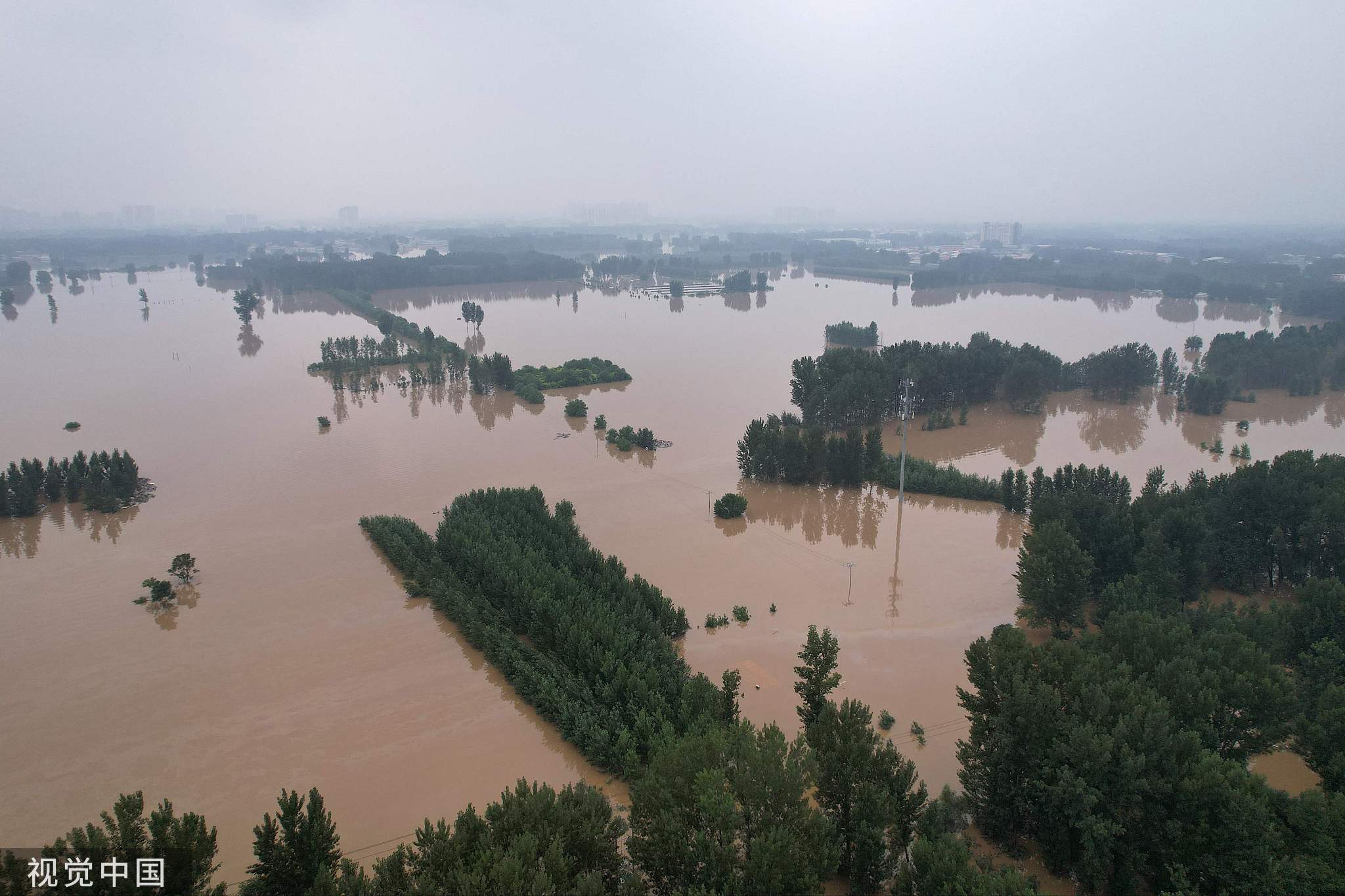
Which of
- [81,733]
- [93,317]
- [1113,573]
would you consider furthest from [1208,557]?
[93,317]

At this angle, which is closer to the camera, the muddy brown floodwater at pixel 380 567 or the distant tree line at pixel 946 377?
the muddy brown floodwater at pixel 380 567

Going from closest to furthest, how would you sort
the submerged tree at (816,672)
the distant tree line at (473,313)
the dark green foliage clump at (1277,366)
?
the submerged tree at (816,672)
the dark green foliage clump at (1277,366)
the distant tree line at (473,313)

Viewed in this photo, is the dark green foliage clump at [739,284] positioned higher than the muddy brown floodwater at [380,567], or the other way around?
the dark green foliage clump at [739,284]

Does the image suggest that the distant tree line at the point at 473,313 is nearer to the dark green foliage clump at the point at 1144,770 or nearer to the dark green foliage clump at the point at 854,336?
the dark green foliage clump at the point at 854,336

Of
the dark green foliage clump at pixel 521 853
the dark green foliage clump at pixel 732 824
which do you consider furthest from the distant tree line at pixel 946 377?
the dark green foliage clump at pixel 521 853

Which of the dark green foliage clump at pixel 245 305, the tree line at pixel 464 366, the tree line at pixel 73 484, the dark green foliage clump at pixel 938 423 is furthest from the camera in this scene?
the dark green foliage clump at pixel 245 305

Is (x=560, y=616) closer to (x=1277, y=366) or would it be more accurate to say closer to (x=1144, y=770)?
(x=1144, y=770)

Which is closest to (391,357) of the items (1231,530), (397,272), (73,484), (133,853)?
(73,484)
